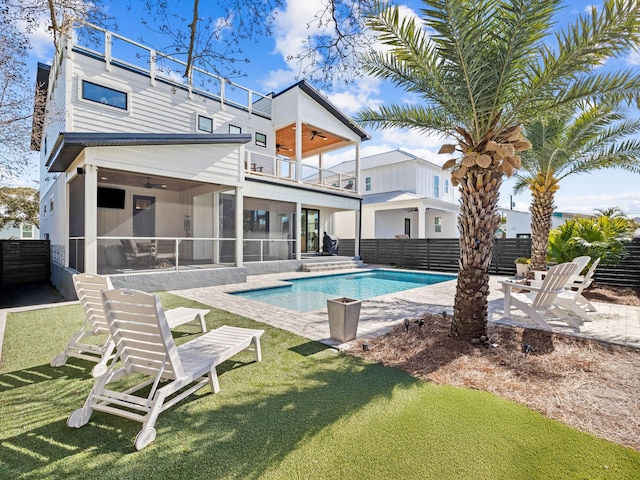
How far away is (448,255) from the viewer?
16.5 meters

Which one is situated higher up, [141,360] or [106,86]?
[106,86]

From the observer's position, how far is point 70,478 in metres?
2.18

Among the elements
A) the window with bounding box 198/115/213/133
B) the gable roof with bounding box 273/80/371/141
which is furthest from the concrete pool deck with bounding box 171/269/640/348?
the gable roof with bounding box 273/80/371/141

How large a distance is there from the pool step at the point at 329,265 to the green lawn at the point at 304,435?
1146 centimetres

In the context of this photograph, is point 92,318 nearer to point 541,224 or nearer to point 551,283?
point 551,283

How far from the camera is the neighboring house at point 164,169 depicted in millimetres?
8625

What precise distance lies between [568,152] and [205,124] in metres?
13.7

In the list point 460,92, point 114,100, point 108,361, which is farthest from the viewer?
point 114,100

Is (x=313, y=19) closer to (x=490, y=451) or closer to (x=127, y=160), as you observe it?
(x=490, y=451)

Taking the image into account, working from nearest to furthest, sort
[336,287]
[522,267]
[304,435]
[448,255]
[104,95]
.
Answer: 1. [304,435]
2. [104,95]
3. [336,287]
4. [522,267]
5. [448,255]

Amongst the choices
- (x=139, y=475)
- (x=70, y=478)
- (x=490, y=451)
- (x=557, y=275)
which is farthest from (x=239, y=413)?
(x=557, y=275)

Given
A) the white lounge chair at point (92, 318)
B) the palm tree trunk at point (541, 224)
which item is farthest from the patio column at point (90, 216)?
the palm tree trunk at point (541, 224)

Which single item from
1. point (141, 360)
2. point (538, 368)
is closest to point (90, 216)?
point (141, 360)

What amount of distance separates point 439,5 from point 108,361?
6436 mm
